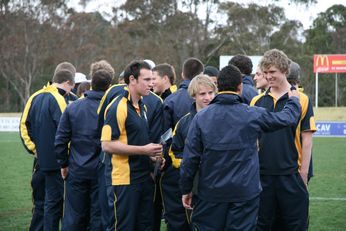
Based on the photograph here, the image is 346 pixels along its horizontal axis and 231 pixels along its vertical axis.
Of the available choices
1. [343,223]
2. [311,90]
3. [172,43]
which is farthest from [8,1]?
[343,223]

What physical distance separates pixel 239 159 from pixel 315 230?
3.97 metres

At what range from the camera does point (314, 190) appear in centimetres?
1252

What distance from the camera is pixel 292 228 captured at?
→ 6.07 m

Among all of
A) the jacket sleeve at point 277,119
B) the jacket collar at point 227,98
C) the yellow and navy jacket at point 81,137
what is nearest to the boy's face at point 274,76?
the jacket sleeve at point 277,119

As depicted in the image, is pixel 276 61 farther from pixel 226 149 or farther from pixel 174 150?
pixel 174 150

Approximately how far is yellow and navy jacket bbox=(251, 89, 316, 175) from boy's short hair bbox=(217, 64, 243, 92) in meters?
0.80

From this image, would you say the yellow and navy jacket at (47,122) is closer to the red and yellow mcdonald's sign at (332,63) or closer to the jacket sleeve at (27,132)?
the jacket sleeve at (27,132)

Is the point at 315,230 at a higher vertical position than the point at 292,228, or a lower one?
lower

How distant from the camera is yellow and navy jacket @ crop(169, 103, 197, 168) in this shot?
21.0 ft

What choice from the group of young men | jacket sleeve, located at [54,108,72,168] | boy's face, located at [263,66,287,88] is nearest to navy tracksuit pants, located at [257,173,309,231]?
the group of young men

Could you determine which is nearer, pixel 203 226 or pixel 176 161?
pixel 203 226

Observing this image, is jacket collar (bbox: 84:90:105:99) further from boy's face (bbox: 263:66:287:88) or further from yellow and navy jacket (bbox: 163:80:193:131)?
boy's face (bbox: 263:66:287:88)

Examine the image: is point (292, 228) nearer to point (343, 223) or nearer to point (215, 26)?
point (343, 223)

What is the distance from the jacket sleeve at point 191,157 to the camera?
5.34m
